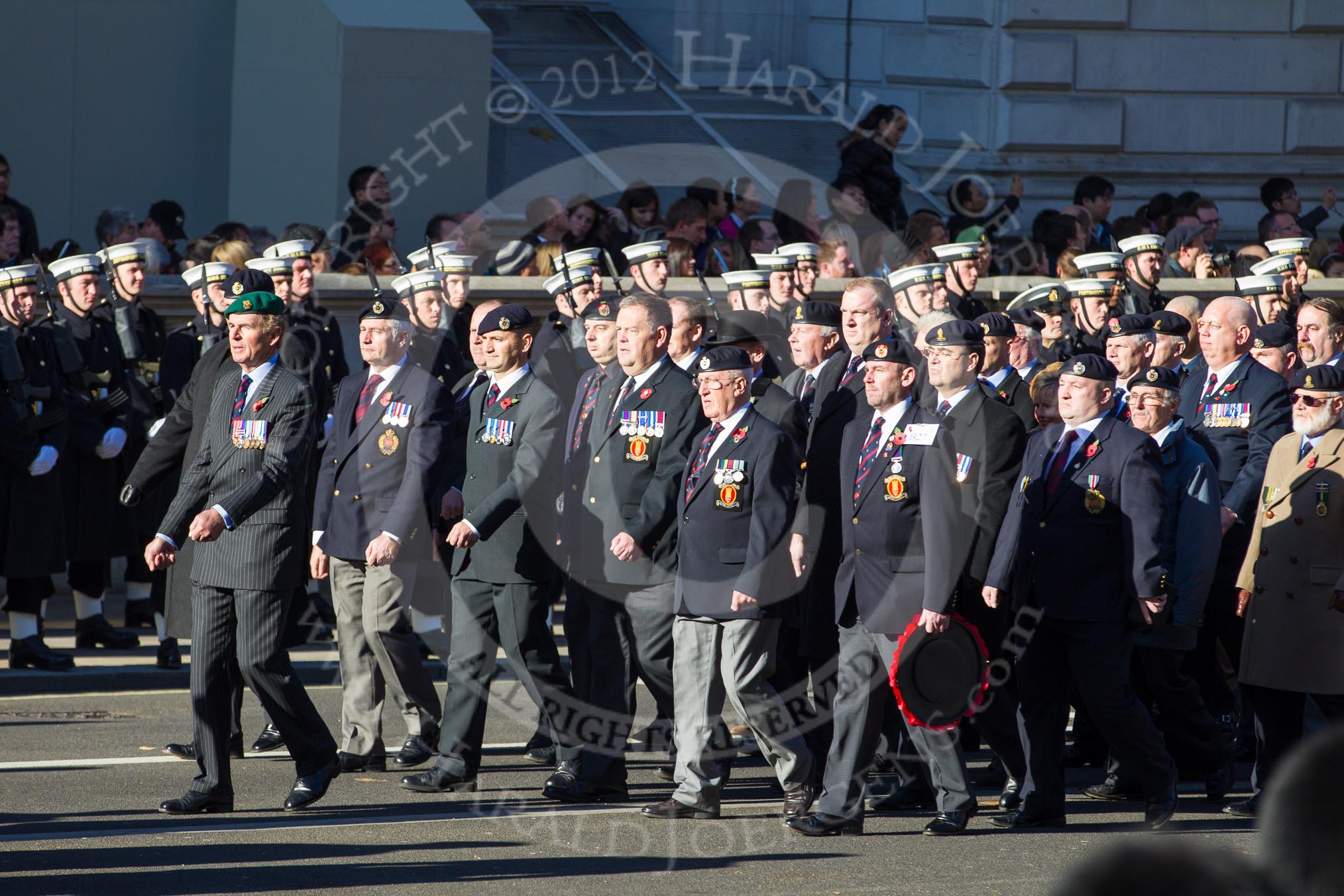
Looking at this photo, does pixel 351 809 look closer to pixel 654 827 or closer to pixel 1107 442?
pixel 654 827

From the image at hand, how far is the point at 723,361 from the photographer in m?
7.46

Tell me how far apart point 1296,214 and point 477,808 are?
36.9ft

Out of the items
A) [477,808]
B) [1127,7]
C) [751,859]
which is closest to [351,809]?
[477,808]

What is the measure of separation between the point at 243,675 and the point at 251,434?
3.01 feet

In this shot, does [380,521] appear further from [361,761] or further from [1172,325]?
[1172,325]

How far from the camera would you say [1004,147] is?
19.3 metres

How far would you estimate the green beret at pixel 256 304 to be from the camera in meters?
7.41

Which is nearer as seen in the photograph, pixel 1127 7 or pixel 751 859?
pixel 751 859

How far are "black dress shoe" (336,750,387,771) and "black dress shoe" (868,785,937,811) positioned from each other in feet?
6.94

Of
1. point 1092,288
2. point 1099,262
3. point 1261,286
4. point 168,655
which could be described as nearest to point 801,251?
point 1099,262

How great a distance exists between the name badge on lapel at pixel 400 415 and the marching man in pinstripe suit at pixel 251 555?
718 millimetres

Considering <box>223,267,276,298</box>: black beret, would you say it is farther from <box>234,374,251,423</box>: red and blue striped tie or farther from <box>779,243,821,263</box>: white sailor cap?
<box>779,243,821,263</box>: white sailor cap

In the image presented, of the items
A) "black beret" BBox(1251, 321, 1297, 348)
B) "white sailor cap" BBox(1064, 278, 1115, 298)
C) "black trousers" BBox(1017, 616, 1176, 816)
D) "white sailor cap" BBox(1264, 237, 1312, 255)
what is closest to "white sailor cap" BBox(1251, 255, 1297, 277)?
"white sailor cap" BBox(1264, 237, 1312, 255)

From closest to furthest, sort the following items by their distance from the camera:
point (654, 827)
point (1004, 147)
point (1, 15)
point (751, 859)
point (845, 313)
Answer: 1. point (751, 859)
2. point (654, 827)
3. point (845, 313)
4. point (1, 15)
5. point (1004, 147)
